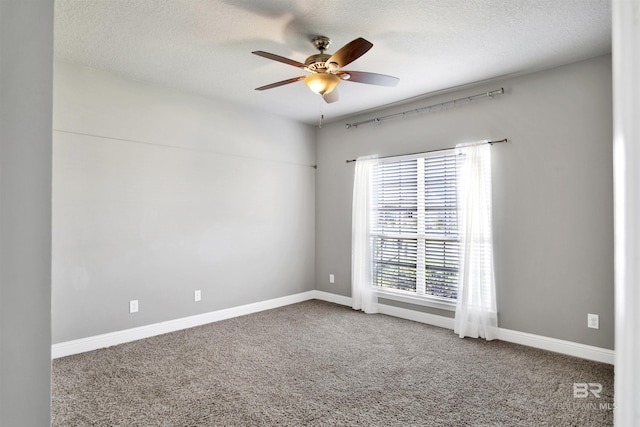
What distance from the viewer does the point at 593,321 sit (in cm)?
314

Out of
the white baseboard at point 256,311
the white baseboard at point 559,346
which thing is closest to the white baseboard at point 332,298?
the white baseboard at point 256,311

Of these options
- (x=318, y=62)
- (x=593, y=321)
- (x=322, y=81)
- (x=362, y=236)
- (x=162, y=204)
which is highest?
(x=318, y=62)

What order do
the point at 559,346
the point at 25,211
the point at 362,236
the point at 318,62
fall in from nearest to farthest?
1. the point at 25,211
2. the point at 318,62
3. the point at 559,346
4. the point at 362,236

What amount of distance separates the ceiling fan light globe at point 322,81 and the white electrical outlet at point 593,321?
9.76 feet

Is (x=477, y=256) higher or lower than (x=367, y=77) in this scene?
lower

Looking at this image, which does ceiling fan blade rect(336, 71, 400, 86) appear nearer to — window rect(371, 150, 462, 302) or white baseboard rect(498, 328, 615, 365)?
window rect(371, 150, 462, 302)

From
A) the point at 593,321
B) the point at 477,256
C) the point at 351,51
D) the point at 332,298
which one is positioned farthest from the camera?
the point at 332,298

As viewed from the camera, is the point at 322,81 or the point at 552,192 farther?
the point at 552,192

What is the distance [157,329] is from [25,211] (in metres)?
3.79

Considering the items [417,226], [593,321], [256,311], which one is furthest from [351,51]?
[256,311]

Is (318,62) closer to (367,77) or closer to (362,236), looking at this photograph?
(367,77)

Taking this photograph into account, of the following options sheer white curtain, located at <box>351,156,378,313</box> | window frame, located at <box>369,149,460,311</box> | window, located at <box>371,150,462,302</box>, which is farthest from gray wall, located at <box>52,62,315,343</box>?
window frame, located at <box>369,149,460,311</box>

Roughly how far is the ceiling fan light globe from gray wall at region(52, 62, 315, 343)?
1894mm

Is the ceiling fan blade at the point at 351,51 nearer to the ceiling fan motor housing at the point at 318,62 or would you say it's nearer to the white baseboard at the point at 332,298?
the ceiling fan motor housing at the point at 318,62
